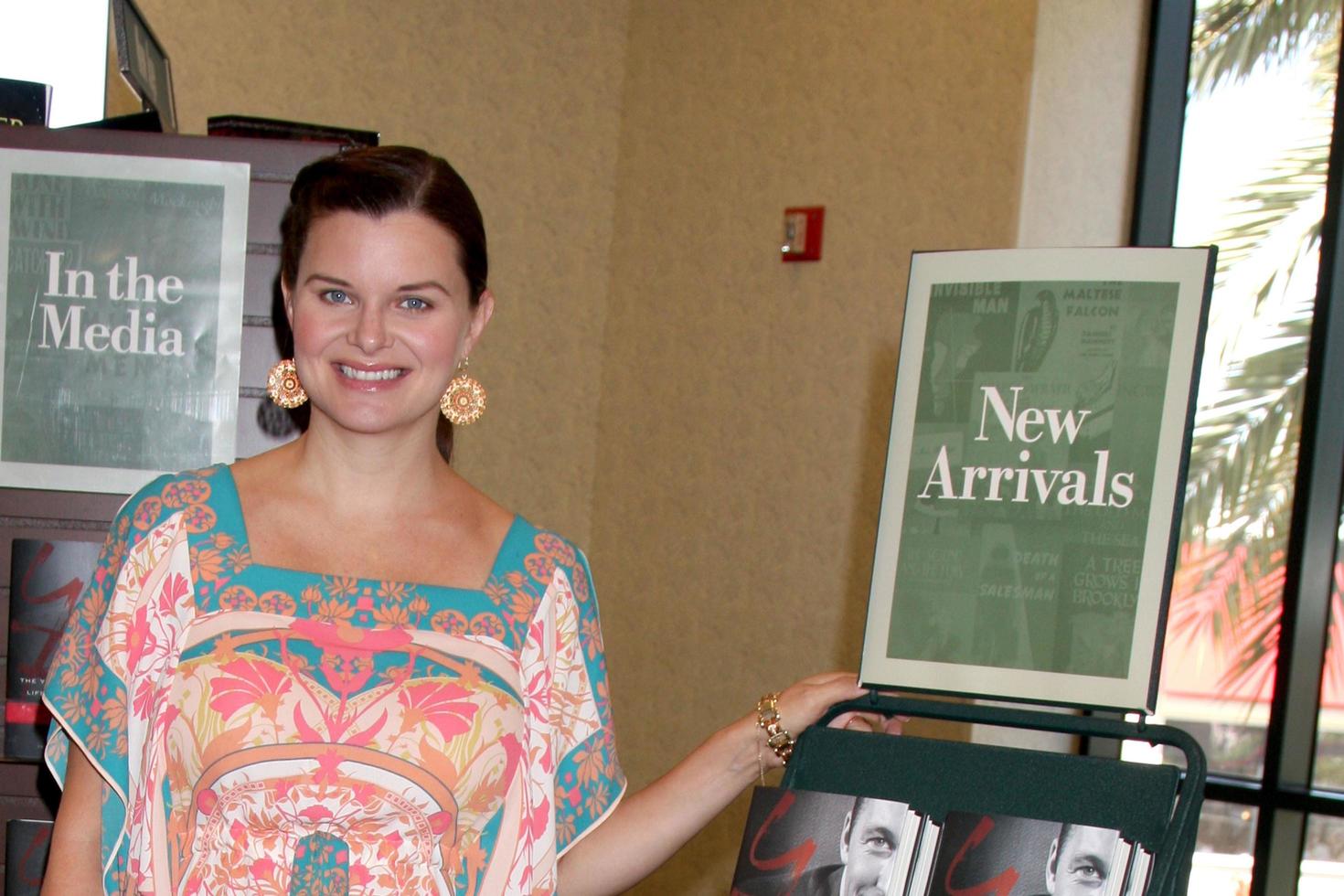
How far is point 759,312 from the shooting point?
3592mm

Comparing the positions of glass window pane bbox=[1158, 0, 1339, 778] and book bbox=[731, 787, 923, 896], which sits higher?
glass window pane bbox=[1158, 0, 1339, 778]

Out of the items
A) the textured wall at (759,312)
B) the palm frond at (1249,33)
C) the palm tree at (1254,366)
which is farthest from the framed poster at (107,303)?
the palm frond at (1249,33)

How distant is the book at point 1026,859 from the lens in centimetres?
133

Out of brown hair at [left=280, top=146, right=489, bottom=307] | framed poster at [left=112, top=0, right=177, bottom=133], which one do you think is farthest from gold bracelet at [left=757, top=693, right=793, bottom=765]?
framed poster at [left=112, top=0, right=177, bottom=133]

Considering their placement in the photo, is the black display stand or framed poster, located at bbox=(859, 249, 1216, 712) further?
framed poster, located at bbox=(859, 249, 1216, 712)

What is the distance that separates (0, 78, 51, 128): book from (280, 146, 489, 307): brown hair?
1.80 feet

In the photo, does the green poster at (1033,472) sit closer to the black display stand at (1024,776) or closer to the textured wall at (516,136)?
the black display stand at (1024,776)

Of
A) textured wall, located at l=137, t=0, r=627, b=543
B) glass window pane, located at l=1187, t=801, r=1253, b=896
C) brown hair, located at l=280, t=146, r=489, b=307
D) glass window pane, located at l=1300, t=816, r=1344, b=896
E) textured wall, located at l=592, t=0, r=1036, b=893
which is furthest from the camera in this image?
textured wall, located at l=137, t=0, r=627, b=543

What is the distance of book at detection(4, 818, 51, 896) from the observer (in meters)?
1.83

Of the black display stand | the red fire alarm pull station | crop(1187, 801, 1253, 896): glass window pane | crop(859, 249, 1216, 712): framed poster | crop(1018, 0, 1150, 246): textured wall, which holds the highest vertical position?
crop(1018, 0, 1150, 246): textured wall

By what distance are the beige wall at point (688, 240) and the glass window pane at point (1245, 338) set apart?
496 millimetres

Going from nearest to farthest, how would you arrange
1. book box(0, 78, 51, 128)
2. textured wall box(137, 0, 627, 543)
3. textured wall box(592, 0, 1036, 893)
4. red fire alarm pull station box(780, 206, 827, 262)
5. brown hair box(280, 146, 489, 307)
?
brown hair box(280, 146, 489, 307) → book box(0, 78, 51, 128) → textured wall box(592, 0, 1036, 893) → red fire alarm pull station box(780, 206, 827, 262) → textured wall box(137, 0, 627, 543)

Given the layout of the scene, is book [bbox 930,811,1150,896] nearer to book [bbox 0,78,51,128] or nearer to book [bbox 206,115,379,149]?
book [bbox 206,115,379,149]

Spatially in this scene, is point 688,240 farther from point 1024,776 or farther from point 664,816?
point 1024,776
